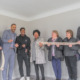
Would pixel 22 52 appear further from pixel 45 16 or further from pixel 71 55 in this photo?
pixel 45 16

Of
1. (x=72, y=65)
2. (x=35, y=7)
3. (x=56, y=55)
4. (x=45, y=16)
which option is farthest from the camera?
(x=45, y=16)

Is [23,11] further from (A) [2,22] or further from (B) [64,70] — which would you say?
(B) [64,70]

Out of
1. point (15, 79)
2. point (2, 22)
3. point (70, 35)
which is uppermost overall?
point (2, 22)

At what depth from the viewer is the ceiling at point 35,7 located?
120 inches

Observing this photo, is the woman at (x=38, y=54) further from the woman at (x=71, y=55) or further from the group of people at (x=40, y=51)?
the woman at (x=71, y=55)

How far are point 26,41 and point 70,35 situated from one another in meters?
1.21

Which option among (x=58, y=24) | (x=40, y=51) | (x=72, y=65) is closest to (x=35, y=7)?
(x=58, y=24)

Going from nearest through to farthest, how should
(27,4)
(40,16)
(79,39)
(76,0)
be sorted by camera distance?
1. (79,39)
2. (76,0)
3. (27,4)
4. (40,16)

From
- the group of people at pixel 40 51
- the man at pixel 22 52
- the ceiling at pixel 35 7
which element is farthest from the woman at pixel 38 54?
the ceiling at pixel 35 7

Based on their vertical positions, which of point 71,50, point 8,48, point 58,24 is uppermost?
point 58,24

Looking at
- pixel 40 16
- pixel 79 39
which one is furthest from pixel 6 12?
pixel 79 39

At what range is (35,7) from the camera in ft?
11.2

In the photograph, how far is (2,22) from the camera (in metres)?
3.58

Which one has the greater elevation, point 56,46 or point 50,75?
point 56,46
